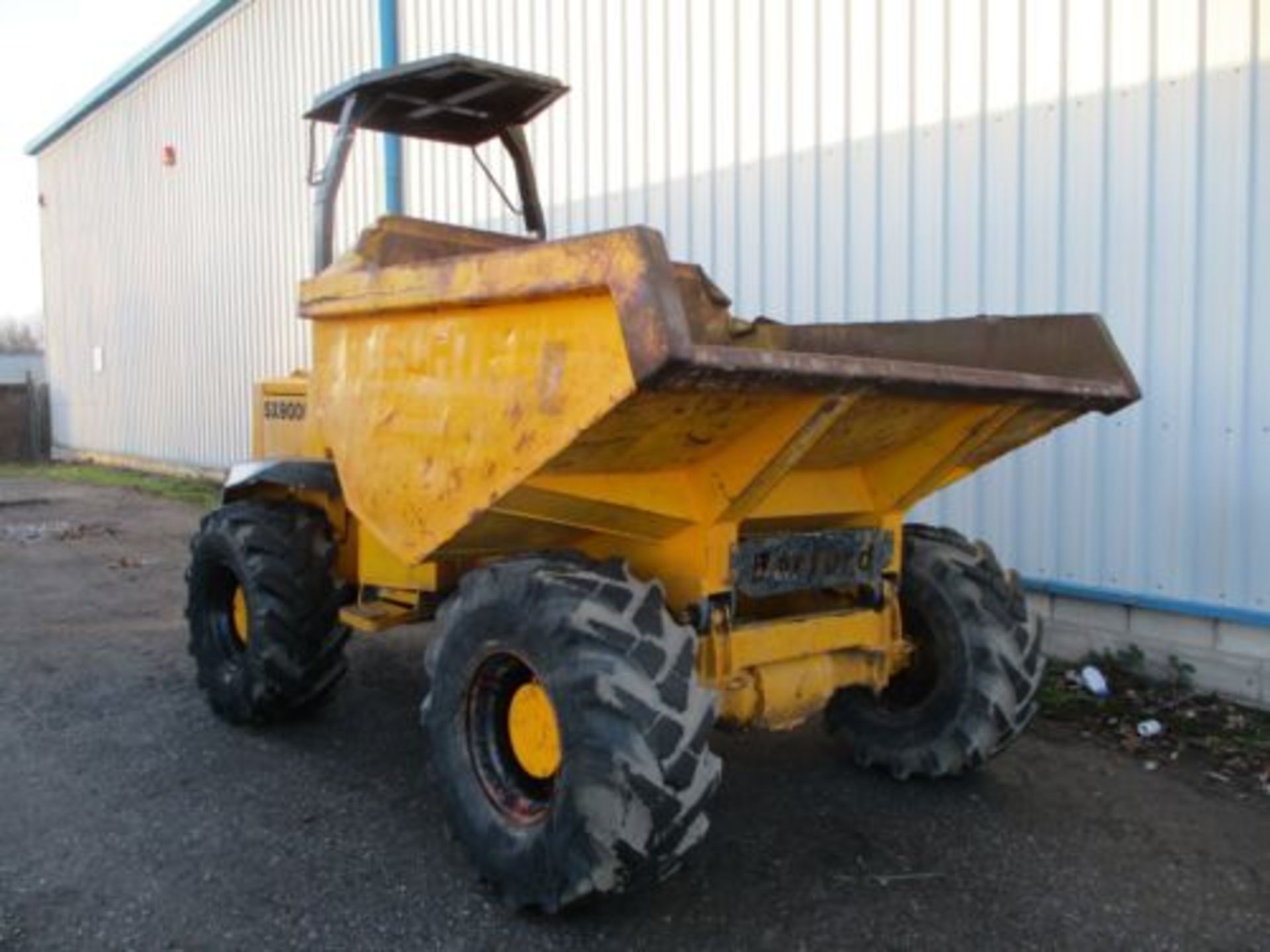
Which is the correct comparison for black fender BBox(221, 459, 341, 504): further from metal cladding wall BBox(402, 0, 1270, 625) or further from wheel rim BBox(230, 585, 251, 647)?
metal cladding wall BBox(402, 0, 1270, 625)

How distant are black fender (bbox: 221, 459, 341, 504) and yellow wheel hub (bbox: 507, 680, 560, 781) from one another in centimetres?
153

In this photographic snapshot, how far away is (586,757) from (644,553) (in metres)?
0.78

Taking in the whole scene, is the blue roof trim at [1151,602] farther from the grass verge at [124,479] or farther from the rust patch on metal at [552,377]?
the grass verge at [124,479]

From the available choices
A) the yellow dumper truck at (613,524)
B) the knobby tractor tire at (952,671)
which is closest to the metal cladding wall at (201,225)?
the yellow dumper truck at (613,524)

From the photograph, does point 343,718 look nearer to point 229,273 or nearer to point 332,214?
point 332,214

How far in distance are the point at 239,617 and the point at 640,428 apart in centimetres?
284

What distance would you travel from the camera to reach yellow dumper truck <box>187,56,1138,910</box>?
2836 millimetres

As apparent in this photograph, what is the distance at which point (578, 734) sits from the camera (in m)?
2.88

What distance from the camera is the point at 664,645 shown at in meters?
2.98

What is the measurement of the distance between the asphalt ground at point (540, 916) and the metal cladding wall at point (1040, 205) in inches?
47.4

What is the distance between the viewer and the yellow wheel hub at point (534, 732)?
→ 3160mm

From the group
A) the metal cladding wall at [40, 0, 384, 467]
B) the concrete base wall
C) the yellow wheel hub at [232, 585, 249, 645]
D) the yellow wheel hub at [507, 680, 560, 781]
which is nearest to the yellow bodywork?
the yellow wheel hub at [507, 680, 560, 781]

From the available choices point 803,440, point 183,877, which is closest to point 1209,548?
point 803,440

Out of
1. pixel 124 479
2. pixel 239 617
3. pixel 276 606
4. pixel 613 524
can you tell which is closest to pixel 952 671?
pixel 613 524
